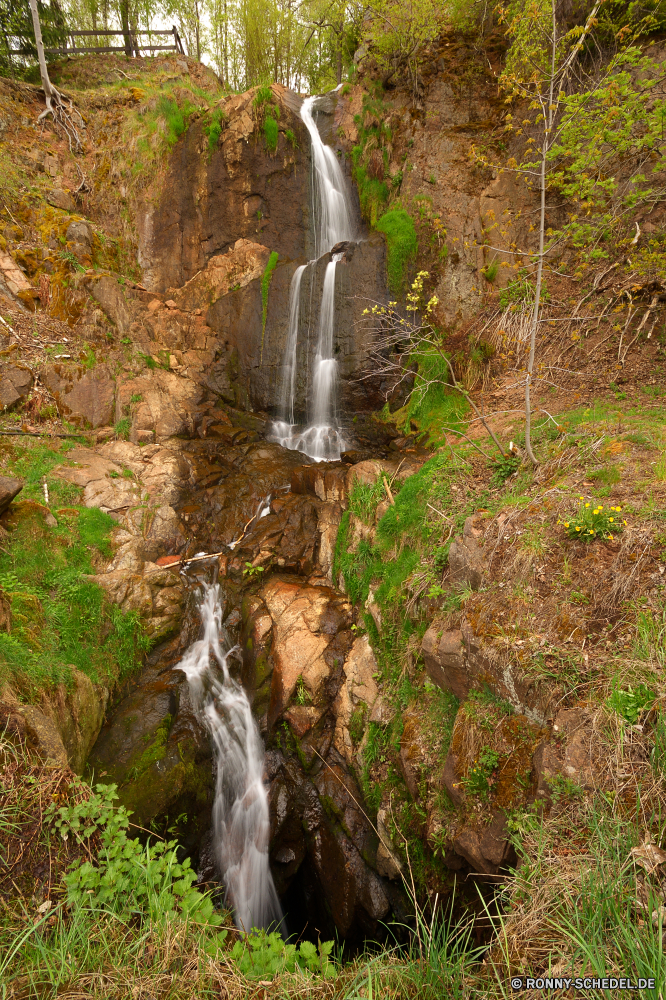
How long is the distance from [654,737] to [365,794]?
12.2ft

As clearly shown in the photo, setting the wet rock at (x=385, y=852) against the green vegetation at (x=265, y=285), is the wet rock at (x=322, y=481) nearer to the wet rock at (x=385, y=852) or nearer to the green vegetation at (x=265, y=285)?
the green vegetation at (x=265, y=285)

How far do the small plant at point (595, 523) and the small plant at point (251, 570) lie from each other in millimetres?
4854

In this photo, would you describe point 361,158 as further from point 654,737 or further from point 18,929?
point 18,929

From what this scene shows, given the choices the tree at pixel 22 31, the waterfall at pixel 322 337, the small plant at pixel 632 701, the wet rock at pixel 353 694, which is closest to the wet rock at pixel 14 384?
the waterfall at pixel 322 337

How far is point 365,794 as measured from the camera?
5.19 m

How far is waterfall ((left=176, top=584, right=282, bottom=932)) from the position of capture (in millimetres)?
5145

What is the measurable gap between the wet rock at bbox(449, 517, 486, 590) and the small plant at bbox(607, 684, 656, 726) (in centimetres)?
161

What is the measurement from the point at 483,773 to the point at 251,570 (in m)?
4.65

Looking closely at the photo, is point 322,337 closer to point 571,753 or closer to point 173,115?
point 173,115

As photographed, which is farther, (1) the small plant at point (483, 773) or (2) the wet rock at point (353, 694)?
(2) the wet rock at point (353, 694)

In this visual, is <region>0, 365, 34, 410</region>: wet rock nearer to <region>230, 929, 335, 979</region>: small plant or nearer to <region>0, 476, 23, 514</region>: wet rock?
<region>0, 476, 23, 514</region>: wet rock

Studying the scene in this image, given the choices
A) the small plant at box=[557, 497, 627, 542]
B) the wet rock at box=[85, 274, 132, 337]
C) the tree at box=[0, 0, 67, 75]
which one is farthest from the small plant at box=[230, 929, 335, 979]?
the tree at box=[0, 0, 67, 75]

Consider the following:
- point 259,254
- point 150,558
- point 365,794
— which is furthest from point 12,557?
point 259,254

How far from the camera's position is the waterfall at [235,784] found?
5.14 m
